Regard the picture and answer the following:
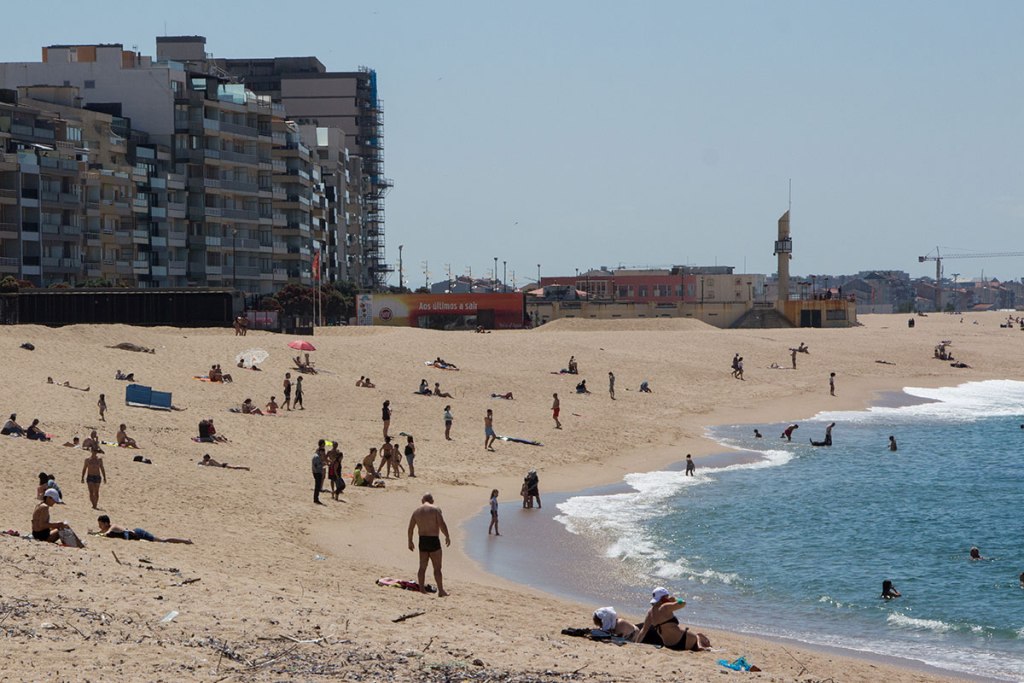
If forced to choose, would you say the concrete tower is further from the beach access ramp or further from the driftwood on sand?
the beach access ramp

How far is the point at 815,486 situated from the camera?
3438 cm

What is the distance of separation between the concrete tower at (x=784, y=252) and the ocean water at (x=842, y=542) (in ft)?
257

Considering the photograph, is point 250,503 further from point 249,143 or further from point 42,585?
point 249,143

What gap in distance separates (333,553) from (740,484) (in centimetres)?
1581

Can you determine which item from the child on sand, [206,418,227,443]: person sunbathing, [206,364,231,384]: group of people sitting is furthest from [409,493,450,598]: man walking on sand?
[206,364,231,384]: group of people sitting

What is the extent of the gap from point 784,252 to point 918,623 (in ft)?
361

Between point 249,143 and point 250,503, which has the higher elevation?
point 249,143

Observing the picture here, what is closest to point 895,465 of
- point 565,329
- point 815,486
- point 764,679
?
point 815,486

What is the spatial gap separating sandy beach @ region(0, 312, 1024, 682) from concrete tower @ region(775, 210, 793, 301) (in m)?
58.5

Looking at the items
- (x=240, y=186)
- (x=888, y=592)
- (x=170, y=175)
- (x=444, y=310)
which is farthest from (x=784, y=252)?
(x=888, y=592)

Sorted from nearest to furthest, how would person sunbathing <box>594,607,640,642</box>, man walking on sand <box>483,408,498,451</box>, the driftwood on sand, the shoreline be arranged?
person sunbathing <box>594,607,640,642</box> → the shoreline → man walking on sand <box>483,408,498,451</box> → the driftwood on sand

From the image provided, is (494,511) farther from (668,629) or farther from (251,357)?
(251,357)

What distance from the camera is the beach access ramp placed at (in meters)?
35.5

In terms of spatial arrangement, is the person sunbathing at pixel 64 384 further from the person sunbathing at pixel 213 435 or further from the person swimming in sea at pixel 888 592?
the person swimming in sea at pixel 888 592
